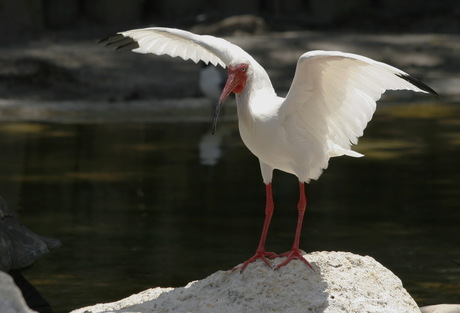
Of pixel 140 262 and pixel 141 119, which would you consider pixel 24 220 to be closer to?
pixel 140 262

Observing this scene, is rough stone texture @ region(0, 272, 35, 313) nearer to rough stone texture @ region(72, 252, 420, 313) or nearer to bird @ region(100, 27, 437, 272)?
rough stone texture @ region(72, 252, 420, 313)

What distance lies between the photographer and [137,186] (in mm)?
9000

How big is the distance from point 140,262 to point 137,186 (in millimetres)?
2023

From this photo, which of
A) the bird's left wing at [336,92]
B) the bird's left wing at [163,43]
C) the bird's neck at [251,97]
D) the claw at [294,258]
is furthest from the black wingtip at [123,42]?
the claw at [294,258]

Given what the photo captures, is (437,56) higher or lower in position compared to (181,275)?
higher

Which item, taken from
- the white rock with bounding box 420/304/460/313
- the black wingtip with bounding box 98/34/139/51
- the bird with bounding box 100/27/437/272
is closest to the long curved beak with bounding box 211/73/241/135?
the bird with bounding box 100/27/437/272

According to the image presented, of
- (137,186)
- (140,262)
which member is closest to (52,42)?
(137,186)

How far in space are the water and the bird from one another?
1250 millimetres

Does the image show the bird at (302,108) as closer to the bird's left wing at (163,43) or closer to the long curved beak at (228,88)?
the long curved beak at (228,88)

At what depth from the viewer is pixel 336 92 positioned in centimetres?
541

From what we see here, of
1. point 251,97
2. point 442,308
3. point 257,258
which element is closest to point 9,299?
point 257,258

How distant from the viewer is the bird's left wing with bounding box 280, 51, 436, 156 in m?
5.17

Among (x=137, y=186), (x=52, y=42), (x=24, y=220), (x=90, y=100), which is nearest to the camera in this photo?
(x=24, y=220)

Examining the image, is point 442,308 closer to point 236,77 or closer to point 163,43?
point 236,77
